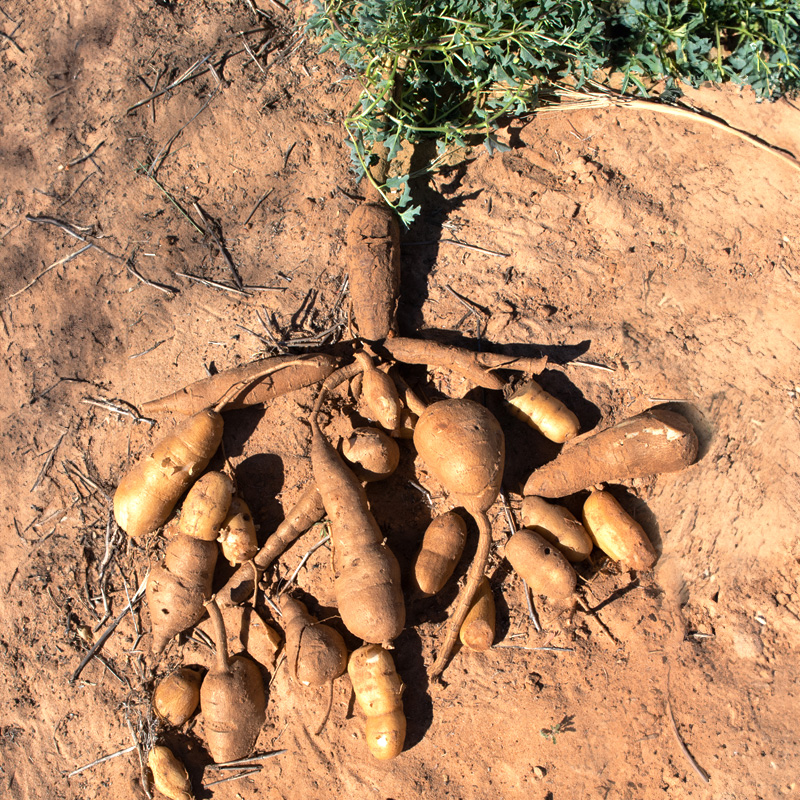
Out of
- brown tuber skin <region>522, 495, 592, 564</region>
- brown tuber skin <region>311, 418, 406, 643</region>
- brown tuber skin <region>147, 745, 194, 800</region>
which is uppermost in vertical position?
brown tuber skin <region>311, 418, 406, 643</region>

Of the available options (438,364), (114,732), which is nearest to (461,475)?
(438,364)

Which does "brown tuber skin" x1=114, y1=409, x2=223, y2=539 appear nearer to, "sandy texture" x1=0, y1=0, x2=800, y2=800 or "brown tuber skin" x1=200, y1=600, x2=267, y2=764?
"sandy texture" x1=0, y1=0, x2=800, y2=800

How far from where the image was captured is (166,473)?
3.58m

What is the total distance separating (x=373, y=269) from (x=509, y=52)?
1546mm

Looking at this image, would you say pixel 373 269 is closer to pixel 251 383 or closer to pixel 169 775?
pixel 251 383

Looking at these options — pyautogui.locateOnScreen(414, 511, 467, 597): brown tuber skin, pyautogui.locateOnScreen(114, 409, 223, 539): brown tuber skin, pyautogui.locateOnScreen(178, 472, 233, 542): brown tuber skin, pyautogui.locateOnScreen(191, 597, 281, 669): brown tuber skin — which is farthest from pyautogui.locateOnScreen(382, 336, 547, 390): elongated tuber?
pyautogui.locateOnScreen(191, 597, 281, 669): brown tuber skin

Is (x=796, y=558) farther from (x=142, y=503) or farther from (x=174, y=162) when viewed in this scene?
(x=174, y=162)

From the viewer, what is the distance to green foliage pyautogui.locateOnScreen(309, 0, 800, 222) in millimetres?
3432

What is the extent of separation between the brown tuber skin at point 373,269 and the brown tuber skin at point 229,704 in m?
1.96

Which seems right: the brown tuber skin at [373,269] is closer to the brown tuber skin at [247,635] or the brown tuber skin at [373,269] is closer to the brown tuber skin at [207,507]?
the brown tuber skin at [207,507]

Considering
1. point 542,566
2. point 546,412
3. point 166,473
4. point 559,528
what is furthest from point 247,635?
point 546,412

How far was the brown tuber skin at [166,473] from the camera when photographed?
11.8ft

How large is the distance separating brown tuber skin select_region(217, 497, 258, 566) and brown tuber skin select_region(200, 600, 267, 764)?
1.03ft

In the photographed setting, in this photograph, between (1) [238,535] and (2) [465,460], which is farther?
(1) [238,535]
